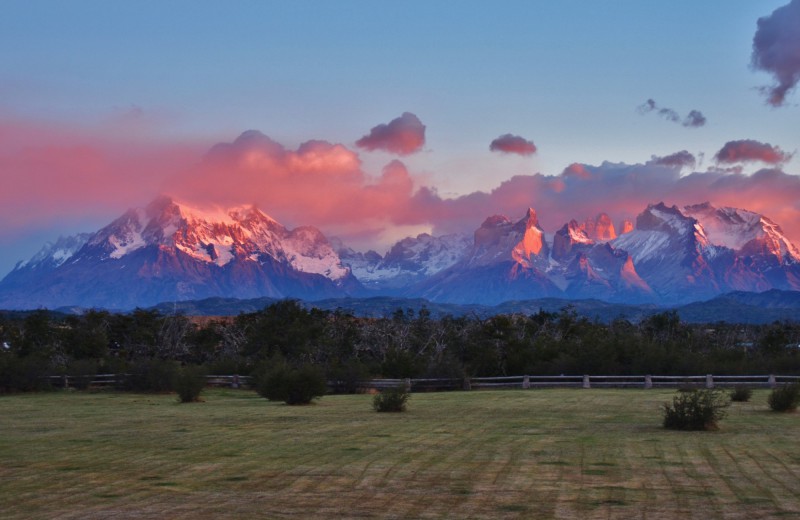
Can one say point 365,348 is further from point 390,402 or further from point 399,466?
point 399,466

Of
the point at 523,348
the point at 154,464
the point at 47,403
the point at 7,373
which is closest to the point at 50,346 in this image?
the point at 7,373

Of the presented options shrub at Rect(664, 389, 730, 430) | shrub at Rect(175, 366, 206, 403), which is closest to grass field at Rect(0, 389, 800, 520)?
shrub at Rect(664, 389, 730, 430)

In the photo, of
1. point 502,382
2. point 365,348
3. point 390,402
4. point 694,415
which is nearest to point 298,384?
point 390,402

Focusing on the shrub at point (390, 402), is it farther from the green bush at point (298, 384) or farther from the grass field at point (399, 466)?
the green bush at point (298, 384)

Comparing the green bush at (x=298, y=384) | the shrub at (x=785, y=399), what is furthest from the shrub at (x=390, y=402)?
the shrub at (x=785, y=399)

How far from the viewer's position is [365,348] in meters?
75.2

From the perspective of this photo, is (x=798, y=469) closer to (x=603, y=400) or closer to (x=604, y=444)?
(x=604, y=444)

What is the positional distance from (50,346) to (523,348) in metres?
31.2

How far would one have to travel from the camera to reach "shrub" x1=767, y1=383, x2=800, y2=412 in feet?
104

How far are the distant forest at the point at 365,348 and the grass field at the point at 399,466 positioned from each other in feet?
74.6

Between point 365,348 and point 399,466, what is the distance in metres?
55.6

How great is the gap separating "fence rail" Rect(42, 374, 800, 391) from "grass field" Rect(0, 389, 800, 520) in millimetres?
19361

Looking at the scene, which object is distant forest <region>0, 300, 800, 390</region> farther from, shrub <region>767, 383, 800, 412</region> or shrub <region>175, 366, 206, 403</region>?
shrub <region>767, 383, 800, 412</region>

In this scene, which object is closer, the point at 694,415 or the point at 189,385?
the point at 694,415
